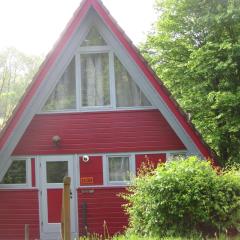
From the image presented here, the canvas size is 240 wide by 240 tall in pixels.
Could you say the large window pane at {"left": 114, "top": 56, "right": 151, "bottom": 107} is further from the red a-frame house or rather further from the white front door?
the white front door

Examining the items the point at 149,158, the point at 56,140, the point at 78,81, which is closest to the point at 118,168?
the point at 149,158

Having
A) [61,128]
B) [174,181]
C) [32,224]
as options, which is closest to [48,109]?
[61,128]

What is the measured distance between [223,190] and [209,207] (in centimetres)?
53

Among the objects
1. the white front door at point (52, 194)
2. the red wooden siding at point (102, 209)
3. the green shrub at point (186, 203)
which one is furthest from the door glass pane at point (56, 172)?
the green shrub at point (186, 203)

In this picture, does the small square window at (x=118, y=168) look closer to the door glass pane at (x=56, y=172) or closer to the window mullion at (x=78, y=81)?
the door glass pane at (x=56, y=172)

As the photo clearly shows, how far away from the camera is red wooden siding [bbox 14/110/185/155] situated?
43.5ft

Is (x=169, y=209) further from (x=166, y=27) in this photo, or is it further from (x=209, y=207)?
(x=166, y=27)

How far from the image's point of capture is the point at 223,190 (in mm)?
8422

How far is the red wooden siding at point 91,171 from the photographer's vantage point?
13.3 metres

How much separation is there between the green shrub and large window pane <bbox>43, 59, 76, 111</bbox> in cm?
548

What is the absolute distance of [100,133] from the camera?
13.3m

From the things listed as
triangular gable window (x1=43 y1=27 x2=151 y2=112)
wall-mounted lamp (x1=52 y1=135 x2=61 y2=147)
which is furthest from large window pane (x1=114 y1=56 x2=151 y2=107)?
wall-mounted lamp (x1=52 y1=135 x2=61 y2=147)

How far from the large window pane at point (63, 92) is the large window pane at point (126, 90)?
1.19 meters

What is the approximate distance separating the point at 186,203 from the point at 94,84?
20.1ft
